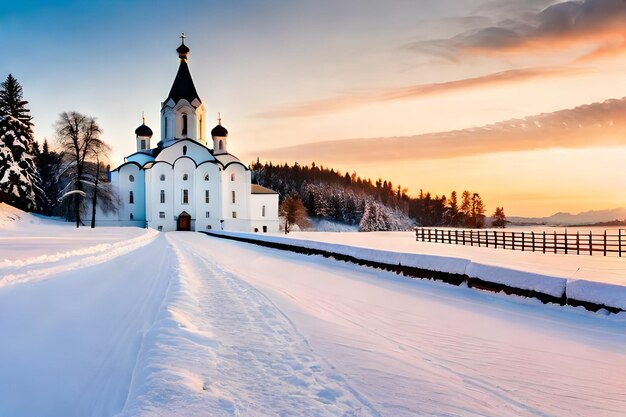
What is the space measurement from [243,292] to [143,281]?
3.73 metres

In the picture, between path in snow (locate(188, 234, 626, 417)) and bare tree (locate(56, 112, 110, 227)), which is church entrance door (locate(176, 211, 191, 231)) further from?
path in snow (locate(188, 234, 626, 417))

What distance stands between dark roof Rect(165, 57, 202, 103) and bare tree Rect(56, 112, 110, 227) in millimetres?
23958

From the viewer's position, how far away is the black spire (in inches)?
3246

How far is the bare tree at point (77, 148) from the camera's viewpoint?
58844 mm

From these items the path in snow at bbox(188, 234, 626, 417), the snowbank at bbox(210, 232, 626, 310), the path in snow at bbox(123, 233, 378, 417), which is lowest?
the path in snow at bbox(188, 234, 626, 417)

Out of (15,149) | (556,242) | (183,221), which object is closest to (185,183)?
(183,221)

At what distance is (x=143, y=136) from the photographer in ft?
282

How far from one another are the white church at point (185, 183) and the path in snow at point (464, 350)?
66.7 m

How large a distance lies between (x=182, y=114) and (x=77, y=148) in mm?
25252

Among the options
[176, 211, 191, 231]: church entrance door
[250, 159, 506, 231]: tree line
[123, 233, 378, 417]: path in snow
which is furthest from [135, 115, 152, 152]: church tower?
[123, 233, 378, 417]: path in snow

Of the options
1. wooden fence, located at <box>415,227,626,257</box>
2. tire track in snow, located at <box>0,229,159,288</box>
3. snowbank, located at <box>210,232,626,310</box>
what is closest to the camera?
snowbank, located at <box>210,232,626,310</box>

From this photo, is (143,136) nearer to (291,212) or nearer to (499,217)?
(291,212)

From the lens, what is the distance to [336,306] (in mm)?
9992

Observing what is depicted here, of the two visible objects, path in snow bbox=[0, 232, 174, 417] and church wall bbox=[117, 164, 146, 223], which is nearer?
path in snow bbox=[0, 232, 174, 417]
